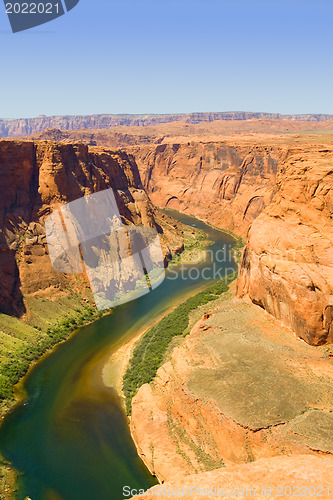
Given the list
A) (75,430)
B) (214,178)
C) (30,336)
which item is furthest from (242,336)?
(214,178)

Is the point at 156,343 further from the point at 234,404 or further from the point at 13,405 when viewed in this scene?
the point at 234,404

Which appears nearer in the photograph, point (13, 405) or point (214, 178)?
point (13, 405)

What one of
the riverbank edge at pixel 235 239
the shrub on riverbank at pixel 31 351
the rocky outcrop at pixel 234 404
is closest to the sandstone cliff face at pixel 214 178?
the riverbank edge at pixel 235 239

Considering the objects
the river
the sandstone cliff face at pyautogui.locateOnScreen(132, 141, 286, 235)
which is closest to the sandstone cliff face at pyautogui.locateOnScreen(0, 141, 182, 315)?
the river

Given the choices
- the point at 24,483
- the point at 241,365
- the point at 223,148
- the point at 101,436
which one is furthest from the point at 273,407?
the point at 223,148

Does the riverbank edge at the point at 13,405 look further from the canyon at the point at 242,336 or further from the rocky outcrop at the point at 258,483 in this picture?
the rocky outcrop at the point at 258,483

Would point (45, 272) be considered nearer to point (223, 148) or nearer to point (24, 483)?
point (24, 483)
